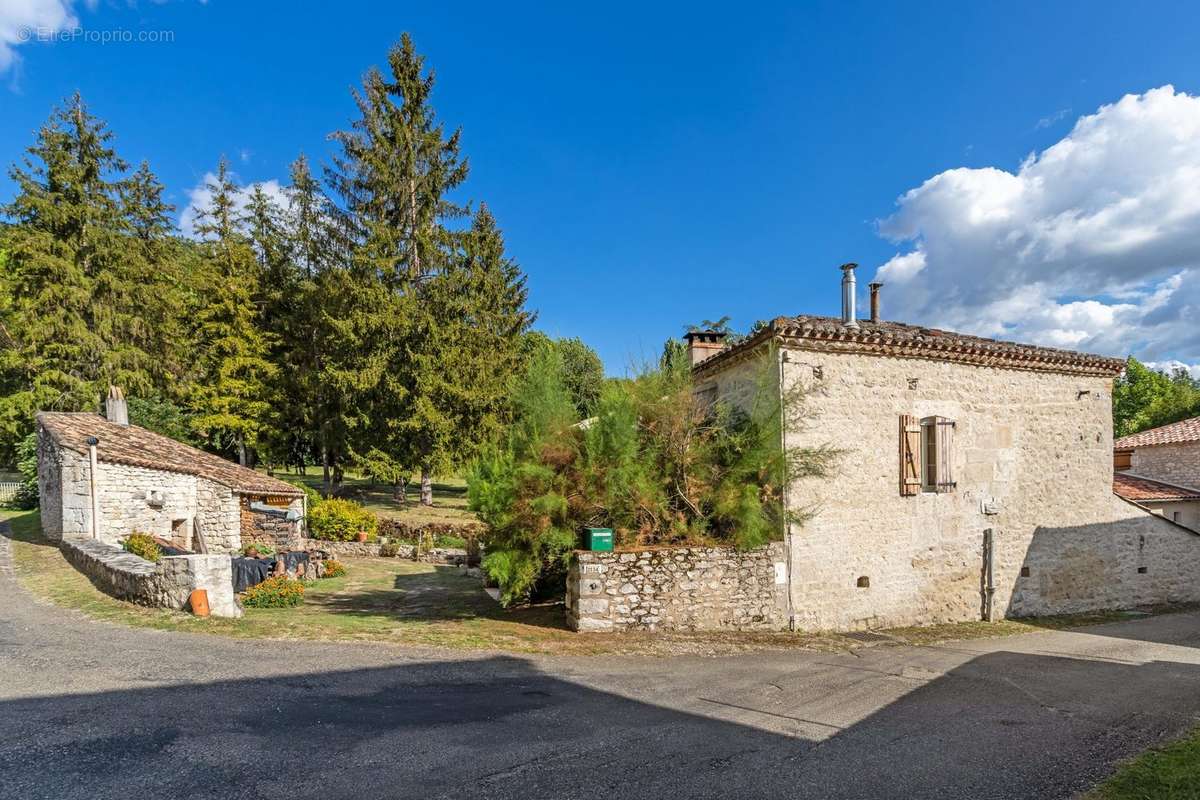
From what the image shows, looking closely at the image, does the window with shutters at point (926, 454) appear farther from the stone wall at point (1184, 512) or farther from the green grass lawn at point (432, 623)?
the stone wall at point (1184, 512)

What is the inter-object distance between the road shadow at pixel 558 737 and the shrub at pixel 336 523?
1058 cm

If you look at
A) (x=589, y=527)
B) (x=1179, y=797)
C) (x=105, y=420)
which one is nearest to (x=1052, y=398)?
(x=1179, y=797)

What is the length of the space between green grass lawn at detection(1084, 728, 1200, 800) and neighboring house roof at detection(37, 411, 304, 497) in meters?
17.4

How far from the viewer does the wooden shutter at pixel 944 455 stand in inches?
419

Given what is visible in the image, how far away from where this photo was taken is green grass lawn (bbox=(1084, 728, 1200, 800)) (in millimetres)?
4270

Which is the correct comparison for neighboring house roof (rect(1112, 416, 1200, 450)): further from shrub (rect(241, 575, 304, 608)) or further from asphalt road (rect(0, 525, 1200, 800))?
shrub (rect(241, 575, 304, 608))

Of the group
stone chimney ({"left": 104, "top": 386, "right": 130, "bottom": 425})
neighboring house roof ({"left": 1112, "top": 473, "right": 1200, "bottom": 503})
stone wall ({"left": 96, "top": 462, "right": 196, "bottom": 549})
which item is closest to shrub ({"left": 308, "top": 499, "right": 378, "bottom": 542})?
stone wall ({"left": 96, "top": 462, "right": 196, "bottom": 549})

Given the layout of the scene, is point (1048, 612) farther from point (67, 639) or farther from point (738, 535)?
point (67, 639)

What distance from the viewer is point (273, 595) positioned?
966 centimetres

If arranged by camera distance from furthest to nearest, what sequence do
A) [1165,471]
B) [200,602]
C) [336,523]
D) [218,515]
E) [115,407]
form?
[1165,471] → [115,407] → [336,523] → [218,515] → [200,602]

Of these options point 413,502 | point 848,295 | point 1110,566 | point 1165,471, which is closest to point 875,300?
point 848,295

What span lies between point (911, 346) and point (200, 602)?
497 inches

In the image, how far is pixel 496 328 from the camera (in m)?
26.6

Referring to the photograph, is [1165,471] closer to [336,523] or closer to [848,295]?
[848,295]
